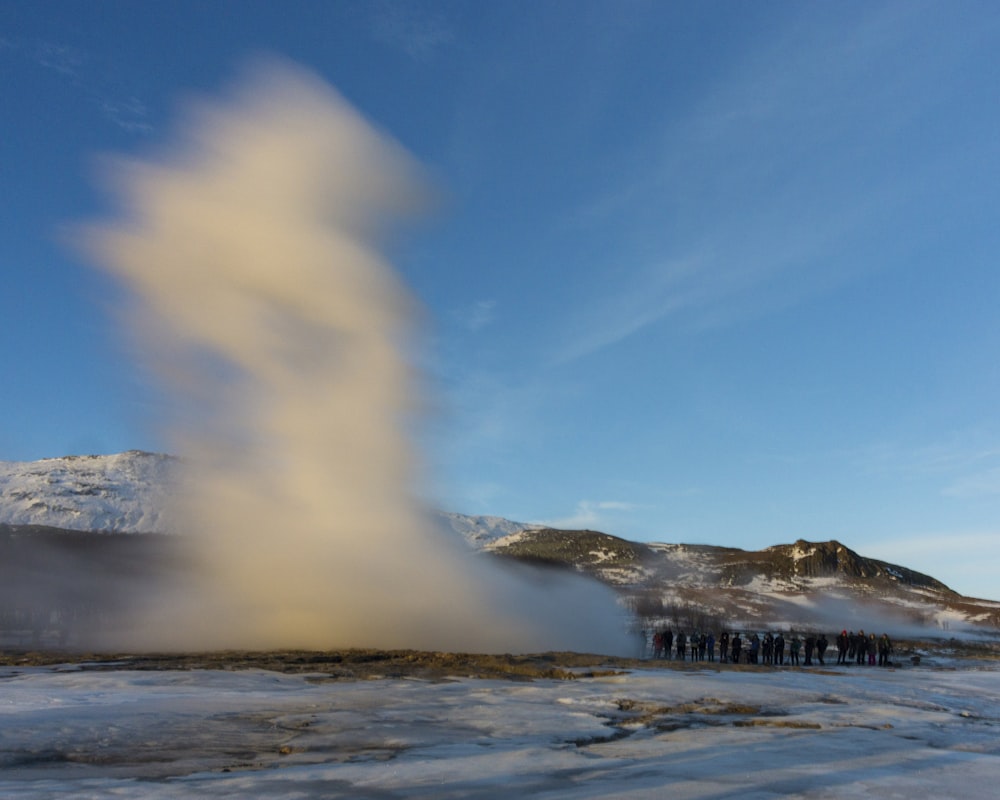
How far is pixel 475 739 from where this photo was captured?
1355 centimetres

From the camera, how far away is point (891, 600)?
626 feet

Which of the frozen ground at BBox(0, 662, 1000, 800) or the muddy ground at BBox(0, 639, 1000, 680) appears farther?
the muddy ground at BBox(0, 639, 1000, 680)

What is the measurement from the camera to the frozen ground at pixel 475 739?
991 centimetres

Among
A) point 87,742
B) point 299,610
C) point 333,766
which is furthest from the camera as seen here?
point 299,610

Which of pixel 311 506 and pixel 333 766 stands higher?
pixel 311 506

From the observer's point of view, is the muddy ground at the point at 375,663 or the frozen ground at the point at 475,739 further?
the muddy ground at the point at 375,663

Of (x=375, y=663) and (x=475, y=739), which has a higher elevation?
(x=375, y=663)

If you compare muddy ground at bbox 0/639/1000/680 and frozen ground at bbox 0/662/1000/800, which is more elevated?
muddy ground at bbox 0/639/1000/680

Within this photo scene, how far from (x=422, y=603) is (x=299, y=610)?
21.1ft

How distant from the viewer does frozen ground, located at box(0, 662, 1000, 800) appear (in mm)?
9906

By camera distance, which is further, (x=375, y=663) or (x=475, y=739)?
(x=375, y=663)

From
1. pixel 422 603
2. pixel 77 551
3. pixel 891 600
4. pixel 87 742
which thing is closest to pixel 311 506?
pixel 422 603

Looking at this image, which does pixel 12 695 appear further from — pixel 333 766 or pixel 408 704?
pixel 333 766

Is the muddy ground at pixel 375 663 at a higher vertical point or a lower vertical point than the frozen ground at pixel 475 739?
higher
